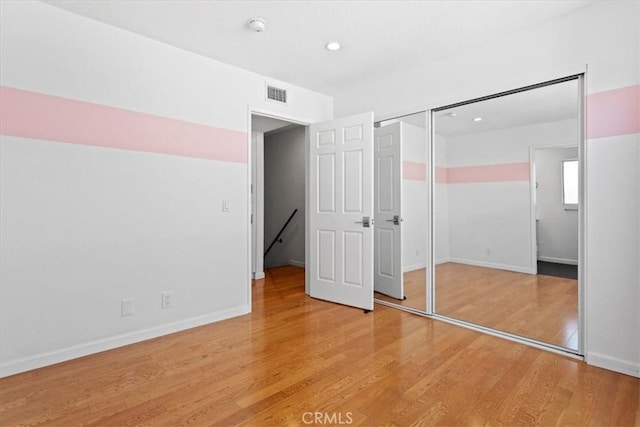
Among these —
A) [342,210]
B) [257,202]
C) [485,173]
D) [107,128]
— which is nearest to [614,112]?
[342,210]

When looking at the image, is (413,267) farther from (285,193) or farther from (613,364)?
(285,193)

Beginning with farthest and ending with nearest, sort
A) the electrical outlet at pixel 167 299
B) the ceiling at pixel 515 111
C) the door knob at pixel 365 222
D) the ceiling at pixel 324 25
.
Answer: the door knob at pixel 365 222, the ceiling at pixel 515 111, the electrical outlet at pixel 167 299, the ceiling at pixel 324 25

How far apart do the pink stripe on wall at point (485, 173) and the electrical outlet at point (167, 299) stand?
13.6 ft

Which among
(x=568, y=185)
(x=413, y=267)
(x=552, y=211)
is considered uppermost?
(x=568, y=185)

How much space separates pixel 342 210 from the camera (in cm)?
367

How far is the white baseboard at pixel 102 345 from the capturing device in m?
2.17

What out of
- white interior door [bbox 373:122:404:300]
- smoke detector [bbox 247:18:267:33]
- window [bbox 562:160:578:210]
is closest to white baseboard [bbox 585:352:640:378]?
window [bbox 562:160:578:210]

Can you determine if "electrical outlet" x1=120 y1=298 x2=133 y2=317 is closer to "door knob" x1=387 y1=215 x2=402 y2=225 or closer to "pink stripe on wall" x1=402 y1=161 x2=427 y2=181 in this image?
"door knob" x1=387 y1=215 x2=402 y2=225

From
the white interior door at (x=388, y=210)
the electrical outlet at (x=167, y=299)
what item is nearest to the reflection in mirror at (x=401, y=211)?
the white interior door at (x=388, y=210)

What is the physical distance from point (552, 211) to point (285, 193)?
4.31 metres

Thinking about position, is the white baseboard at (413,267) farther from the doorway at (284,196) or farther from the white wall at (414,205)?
the doorway at (284,196)

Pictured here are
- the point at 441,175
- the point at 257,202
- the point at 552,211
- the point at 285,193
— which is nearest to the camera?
the point at 552,211

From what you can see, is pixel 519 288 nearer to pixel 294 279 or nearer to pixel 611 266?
pixel 611 266

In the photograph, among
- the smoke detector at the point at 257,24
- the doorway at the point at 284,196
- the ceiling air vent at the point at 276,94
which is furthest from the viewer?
the doorway at the point at 284,196
